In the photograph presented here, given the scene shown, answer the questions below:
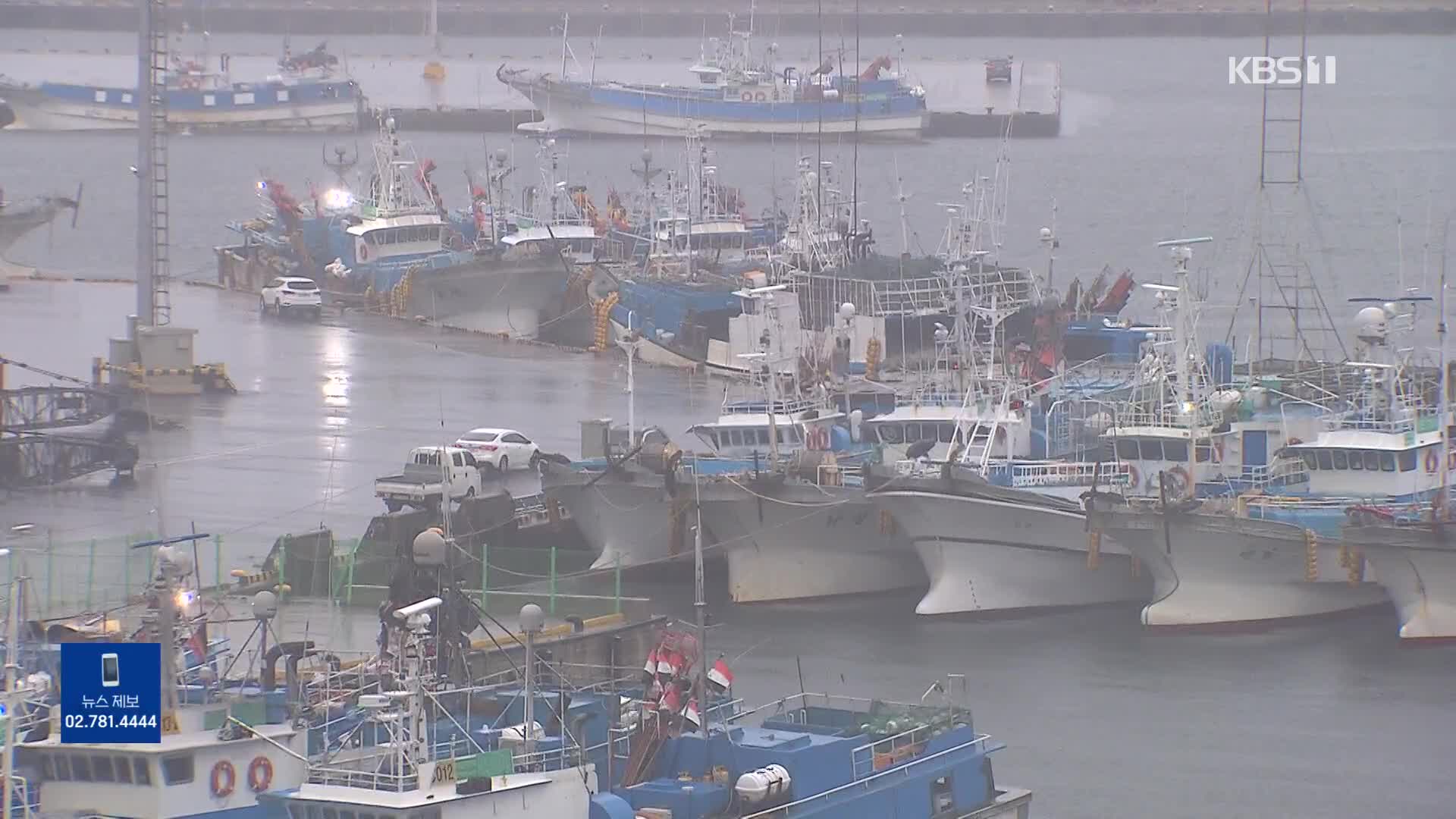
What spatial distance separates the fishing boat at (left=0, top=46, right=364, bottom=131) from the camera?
13950 centimetres

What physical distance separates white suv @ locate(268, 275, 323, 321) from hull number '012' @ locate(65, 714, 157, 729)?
141 ft

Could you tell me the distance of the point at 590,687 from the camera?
2650 cm

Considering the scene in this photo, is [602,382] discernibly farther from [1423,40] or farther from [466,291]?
[1423,40]

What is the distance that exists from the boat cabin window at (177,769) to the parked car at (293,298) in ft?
139

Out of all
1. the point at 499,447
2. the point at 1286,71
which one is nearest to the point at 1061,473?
the point at 499,447

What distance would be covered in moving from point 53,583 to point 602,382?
2400cm

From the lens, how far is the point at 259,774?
22969 millimetres

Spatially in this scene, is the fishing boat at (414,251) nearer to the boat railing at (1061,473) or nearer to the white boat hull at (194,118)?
the boat railing at (1061,473)

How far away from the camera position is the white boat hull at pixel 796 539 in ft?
132

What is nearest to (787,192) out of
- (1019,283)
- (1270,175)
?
(1270,175)

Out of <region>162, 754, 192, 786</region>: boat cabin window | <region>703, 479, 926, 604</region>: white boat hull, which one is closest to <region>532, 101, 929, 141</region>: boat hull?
<region>703, 479, 926, 604</region>: white boat hull

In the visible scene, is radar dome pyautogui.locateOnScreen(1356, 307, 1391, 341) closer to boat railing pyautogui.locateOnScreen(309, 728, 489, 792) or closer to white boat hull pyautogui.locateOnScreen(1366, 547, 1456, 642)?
white boat hull pyautogui.locateOnScreen(1366, 547, 1456, 642)

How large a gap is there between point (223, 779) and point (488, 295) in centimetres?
4221

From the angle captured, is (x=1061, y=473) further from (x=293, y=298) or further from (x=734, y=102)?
(x=734, y=102)
